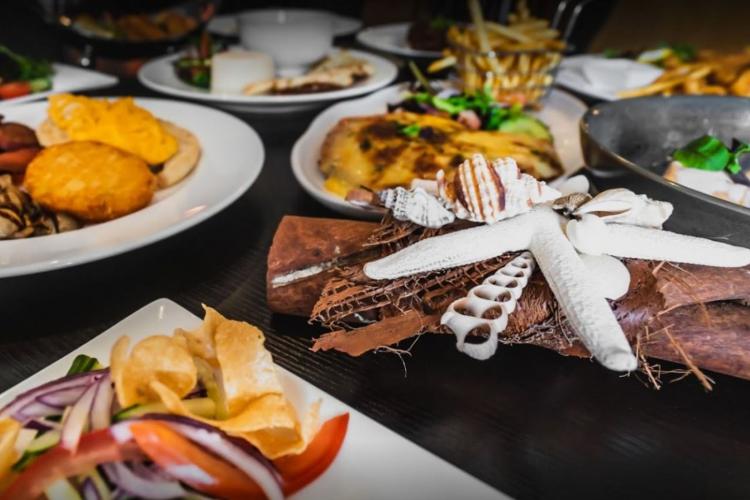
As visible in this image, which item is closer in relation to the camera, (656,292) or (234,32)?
(656,292)

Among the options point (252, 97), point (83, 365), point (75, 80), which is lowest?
point (75, 80)

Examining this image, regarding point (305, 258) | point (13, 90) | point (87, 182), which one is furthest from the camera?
point (13, 90)

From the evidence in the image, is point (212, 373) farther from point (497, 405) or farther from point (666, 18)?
point (666, 18)

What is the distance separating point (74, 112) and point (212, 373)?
86 centimetres

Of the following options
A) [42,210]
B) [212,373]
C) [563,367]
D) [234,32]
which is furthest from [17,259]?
[234,32]

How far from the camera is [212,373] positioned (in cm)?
66

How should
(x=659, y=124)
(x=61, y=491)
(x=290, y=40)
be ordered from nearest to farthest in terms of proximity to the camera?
(x=61, y=491)
(x=659, y=124)
(x=290, y=40)

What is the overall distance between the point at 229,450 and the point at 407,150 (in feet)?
2.75

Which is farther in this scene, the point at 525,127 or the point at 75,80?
the point at 75,80

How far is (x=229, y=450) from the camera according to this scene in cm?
56

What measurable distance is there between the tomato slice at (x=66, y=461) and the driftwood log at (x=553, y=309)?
11.7 inches

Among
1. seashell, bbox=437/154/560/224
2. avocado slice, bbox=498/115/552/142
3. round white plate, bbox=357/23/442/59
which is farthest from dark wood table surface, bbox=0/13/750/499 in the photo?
round white plate, bbox=357/23/442/59

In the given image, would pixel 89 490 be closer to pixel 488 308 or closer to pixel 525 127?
pixel 488 308

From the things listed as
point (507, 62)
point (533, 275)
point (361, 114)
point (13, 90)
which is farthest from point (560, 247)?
point (13, 90)
